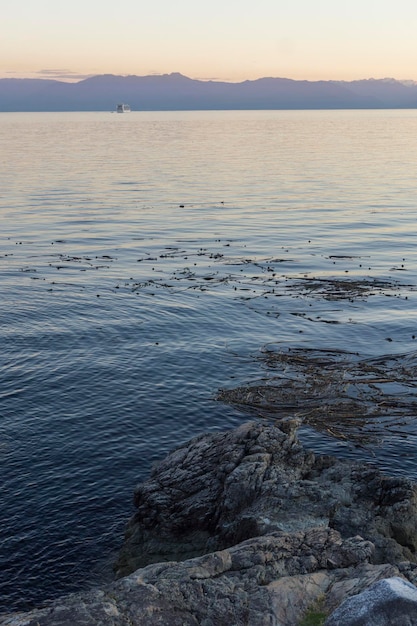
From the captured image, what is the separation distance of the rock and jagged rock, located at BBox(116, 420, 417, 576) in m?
7.31

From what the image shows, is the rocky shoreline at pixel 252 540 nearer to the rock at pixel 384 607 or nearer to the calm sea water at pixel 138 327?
the rock at pixel 384 607

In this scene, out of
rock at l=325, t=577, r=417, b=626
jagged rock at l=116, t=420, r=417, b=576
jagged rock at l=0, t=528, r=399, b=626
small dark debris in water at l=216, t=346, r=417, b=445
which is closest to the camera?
rock at l=325, t=577, r=417, b=626

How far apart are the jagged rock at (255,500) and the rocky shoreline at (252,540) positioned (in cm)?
4

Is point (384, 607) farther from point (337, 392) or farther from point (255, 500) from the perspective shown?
point (337, 392)

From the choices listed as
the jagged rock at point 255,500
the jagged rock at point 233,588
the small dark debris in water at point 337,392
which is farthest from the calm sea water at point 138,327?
the jagged rock at point 233,588

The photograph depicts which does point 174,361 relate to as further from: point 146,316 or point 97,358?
point 146,316

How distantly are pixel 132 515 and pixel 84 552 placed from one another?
8.02ft

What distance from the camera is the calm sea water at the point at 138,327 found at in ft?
87.1

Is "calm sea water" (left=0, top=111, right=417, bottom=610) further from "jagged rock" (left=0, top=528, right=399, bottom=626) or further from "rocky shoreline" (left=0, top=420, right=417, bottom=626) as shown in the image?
"jagged rock" (left=0, top=528, right=399, bottom=626)

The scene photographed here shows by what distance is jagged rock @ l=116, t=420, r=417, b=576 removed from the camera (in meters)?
21.7

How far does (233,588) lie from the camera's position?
16375 mm

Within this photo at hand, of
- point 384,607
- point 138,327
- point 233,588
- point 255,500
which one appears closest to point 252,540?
point 233,588

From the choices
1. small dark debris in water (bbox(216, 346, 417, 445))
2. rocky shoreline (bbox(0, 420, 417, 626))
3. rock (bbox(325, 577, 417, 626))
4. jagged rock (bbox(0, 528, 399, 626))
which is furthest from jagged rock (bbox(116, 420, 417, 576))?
rock (bbox(325, 577, 417, 626))

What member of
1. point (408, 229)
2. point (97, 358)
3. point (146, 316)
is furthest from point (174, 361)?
point (408, 229)
